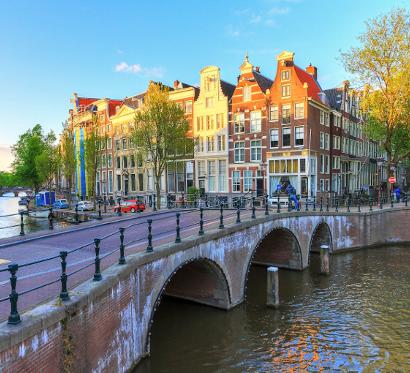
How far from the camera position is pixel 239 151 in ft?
126

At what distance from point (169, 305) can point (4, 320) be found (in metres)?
10.3

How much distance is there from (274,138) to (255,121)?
Answer: 9.27 feet

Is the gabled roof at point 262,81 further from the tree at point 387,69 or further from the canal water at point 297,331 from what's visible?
the canal water at point 297,331

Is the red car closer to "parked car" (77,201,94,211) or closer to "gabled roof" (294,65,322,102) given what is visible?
"parked car" (77,201,94,211)

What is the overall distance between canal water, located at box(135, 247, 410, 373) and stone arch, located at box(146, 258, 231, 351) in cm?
37

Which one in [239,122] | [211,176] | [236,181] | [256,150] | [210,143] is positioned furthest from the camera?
[211,176]

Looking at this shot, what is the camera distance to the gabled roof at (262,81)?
122 ft

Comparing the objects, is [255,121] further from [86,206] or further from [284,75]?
[86,206]

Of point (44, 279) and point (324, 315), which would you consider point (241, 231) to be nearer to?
point (324, 315)

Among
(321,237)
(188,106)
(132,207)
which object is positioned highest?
(188,106)

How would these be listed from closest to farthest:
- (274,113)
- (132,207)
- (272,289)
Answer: (272,289), (132,207), (274,113)

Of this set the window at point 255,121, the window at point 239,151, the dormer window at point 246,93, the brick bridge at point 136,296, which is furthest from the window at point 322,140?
the brick bridge at point 136,296

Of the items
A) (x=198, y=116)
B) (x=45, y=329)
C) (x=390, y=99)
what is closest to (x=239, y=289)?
(x=45, y=329)

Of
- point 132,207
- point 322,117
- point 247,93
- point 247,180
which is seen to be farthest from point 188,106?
point 322,117
